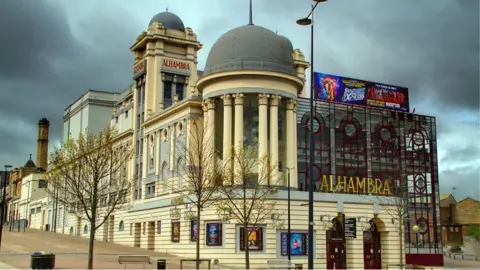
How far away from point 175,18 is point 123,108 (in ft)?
52.9

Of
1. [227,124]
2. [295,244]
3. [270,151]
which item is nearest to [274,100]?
[270,151]

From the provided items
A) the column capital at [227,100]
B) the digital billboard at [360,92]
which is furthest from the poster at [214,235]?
the digital billboard at [360,92]

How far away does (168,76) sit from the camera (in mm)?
73562

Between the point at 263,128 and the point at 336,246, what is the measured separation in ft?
41.8

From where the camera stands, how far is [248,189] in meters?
49.6

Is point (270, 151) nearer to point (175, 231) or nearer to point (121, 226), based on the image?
point (175, 231)

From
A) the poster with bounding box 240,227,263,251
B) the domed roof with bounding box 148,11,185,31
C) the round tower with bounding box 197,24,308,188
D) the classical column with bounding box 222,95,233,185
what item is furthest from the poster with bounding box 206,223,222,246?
the domed roof with bounding box 148,11,185,31

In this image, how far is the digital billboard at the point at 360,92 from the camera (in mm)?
69438

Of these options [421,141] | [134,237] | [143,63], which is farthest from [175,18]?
[421,141]

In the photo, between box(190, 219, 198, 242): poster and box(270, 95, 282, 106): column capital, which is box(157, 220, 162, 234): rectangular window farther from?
box(270, 95, 282, 106): column capital

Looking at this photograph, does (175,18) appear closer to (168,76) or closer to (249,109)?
(168,76)

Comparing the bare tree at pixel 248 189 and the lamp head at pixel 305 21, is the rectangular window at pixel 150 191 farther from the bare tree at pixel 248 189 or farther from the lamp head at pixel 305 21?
the lamp head at pixel 305 21

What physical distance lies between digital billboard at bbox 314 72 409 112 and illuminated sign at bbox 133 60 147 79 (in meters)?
21.4

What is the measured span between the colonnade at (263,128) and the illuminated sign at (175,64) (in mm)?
17990
